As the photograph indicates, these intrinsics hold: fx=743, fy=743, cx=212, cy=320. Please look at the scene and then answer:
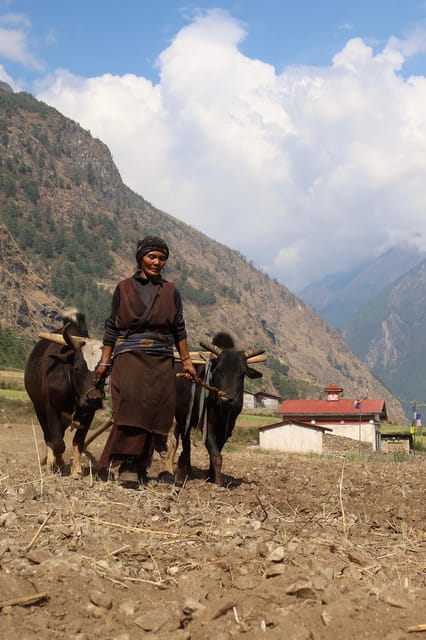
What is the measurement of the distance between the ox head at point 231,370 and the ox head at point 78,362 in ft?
4.84

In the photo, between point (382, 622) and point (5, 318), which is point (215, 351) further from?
point (5, 318)

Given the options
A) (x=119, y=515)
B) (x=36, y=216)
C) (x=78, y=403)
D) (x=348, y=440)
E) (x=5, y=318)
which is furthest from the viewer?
(x=36, y=216)

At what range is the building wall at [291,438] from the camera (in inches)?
1725

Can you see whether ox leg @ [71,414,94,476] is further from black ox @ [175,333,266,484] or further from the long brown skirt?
the long brown skirt

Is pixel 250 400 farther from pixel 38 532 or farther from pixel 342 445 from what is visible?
pixel 38 532

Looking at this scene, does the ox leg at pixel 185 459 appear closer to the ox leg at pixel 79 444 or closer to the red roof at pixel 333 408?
the ox leg at pixel 79 444

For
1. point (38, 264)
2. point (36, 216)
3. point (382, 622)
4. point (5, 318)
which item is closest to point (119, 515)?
point (382, 622)

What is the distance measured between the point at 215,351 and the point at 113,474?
6.67ft

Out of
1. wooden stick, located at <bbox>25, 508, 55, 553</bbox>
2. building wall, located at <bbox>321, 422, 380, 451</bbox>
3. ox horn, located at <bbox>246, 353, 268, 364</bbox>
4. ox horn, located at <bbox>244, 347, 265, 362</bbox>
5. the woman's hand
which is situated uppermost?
ox horn, located at <bbox>244, 347, 265, 362</bbox>

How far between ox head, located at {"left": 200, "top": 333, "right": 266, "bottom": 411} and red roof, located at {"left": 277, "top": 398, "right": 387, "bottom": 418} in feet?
127

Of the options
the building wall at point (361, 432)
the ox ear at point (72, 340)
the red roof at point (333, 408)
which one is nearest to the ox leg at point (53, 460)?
the ox ear at point (72, 340)

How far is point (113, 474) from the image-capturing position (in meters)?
8.68

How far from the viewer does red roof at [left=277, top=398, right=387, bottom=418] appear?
4812cm

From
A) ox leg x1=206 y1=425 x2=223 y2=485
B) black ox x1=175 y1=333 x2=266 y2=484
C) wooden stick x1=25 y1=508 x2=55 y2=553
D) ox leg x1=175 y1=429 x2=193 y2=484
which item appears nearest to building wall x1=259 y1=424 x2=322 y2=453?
ox leg x1=175 y1=429 x2=193 y2=484
